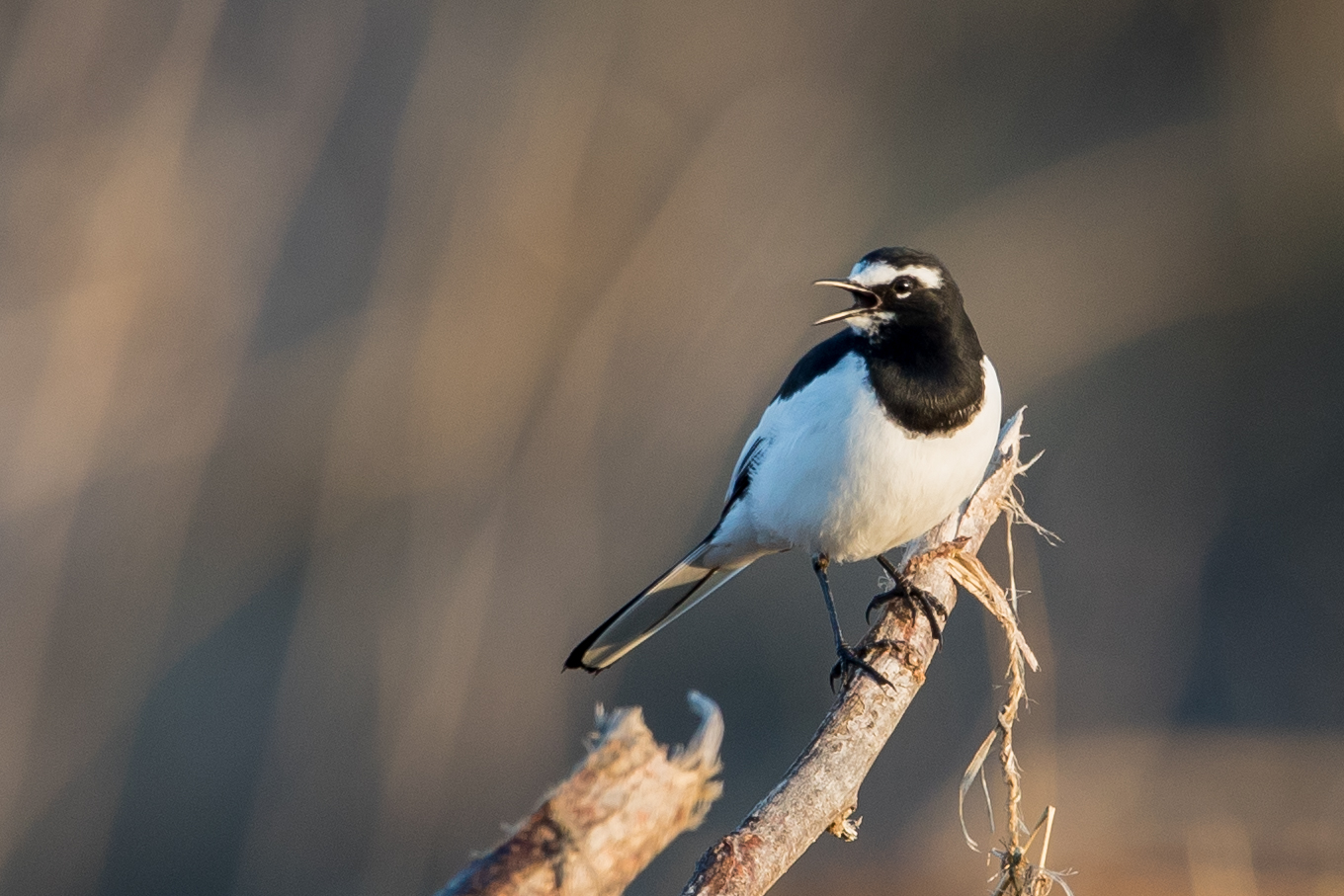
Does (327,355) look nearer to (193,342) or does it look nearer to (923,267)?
(193,342)

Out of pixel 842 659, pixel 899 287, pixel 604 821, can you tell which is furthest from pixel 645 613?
pixel 604 821

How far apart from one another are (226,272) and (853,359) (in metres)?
5.10

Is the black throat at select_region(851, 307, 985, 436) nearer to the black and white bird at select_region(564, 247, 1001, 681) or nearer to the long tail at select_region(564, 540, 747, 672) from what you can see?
the black and white bird at select_region(564, 247, 1001, 681)

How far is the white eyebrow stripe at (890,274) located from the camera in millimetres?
3477

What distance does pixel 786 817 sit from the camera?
7.41ft

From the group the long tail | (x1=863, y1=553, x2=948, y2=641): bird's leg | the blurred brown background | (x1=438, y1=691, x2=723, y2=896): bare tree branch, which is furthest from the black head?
the blurred brown background

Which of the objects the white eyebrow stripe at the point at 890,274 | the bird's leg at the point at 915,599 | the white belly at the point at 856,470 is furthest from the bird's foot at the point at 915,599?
the white eyebrow stripe at the point at 890,274

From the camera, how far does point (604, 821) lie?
1.58m

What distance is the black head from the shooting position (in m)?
3.48

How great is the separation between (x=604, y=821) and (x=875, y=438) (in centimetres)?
194

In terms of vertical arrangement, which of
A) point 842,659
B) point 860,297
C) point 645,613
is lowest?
point 842,659

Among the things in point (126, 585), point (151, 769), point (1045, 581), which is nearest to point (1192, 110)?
point (1045, 581)

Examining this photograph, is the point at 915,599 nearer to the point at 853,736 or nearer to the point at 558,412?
the point at 853,736

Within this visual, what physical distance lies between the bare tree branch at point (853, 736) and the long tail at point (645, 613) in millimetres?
656
